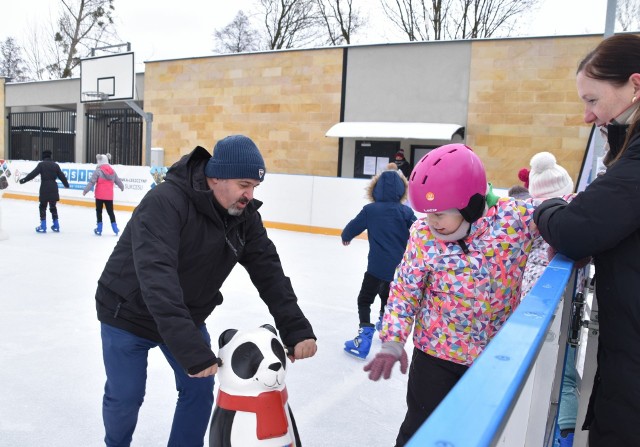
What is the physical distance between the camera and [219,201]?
71.3 inches

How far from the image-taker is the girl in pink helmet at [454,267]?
1538mm

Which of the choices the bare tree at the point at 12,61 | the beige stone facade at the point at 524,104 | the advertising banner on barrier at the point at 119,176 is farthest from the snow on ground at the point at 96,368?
the bare tree at the point at 12,61

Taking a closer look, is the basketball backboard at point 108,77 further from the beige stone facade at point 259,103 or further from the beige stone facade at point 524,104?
the beige stone facade at point 524,104

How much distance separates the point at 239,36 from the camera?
81.8 ft

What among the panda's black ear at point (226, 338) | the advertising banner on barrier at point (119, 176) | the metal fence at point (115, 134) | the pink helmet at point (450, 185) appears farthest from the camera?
the metal fence at point (115, 134)

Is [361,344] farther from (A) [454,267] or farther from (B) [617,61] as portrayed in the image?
(B) [617,61]

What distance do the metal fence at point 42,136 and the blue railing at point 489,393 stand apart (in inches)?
858

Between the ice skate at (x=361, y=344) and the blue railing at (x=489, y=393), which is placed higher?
the blue railing at (x=489, y=393)

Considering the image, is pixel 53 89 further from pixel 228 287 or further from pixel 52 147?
pixel 228 287

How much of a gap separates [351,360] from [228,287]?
229 cm

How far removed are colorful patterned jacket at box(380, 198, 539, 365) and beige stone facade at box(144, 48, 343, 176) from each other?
44.8 feet

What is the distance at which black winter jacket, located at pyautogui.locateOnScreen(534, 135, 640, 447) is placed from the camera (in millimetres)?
1097

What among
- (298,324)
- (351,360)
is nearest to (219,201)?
(298,324)

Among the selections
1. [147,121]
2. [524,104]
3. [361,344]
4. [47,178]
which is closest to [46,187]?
[47,178]
